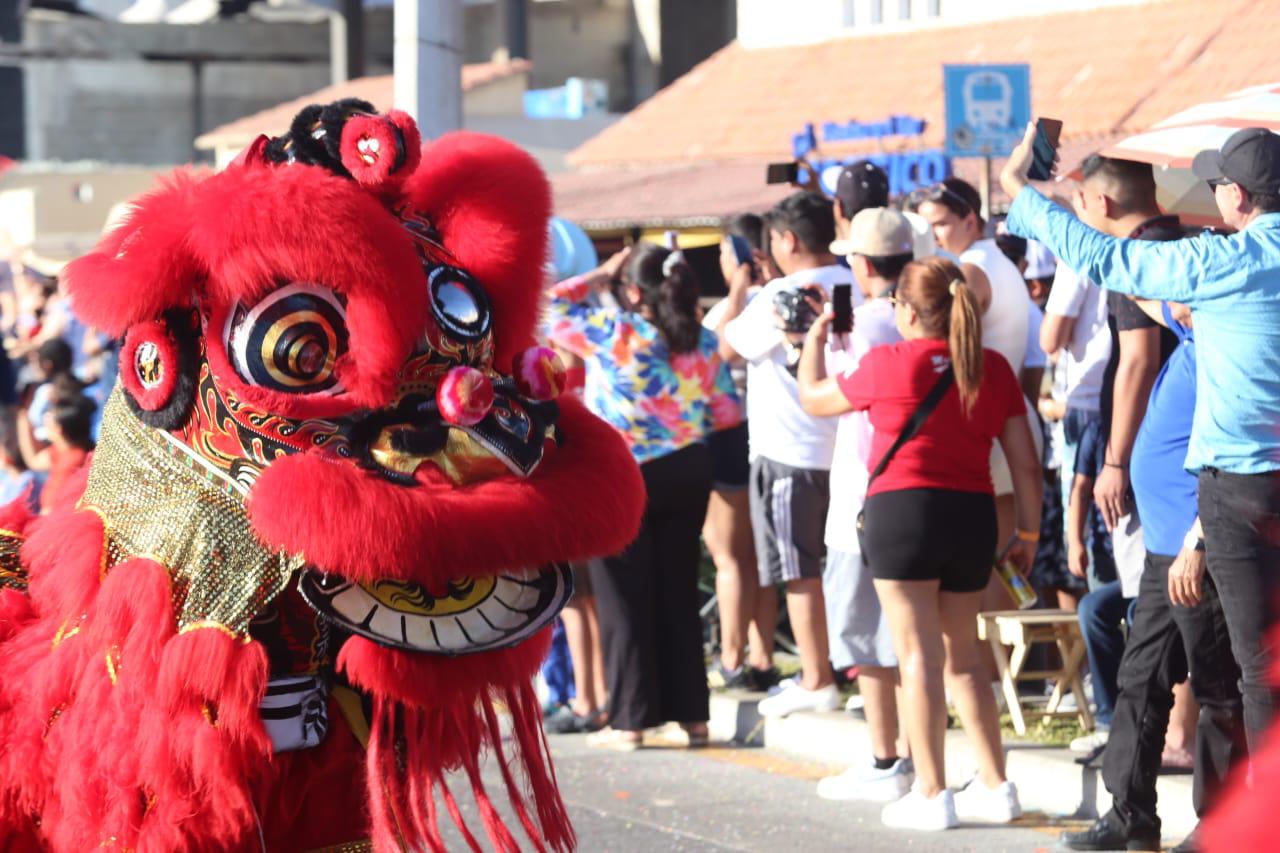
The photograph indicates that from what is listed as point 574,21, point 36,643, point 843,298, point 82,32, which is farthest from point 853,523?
point 82,32

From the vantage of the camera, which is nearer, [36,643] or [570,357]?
[36,643]

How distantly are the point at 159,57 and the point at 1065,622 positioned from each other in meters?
30.0

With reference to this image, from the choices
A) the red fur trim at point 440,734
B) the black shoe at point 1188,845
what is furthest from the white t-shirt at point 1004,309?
the red fur trim at point 440,734

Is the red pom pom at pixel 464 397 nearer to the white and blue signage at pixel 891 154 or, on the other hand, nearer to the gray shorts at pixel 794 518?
the gray shorts at pixel 794 518

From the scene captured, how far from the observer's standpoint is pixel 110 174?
2738 cm

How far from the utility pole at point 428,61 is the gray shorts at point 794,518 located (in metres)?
2.38

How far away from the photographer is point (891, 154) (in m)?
14.3

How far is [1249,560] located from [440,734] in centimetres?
246

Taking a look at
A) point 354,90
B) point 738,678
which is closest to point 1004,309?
point 738,678

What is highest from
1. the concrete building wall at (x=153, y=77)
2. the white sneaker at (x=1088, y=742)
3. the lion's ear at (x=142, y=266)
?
the concrete building wall at (x=153, y=77)

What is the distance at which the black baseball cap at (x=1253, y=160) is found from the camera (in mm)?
4879

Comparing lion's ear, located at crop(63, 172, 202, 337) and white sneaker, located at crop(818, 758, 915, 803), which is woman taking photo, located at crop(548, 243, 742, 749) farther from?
lion's ear, located at crop(63, 172, 202, 337)

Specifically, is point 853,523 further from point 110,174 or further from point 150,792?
point 110,174

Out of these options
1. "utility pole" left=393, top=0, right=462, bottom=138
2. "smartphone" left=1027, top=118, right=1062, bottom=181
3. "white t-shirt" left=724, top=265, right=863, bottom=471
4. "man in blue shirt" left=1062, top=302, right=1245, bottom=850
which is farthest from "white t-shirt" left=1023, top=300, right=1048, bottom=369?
"utility pole" left=393, top=0, right=462, bottom=138
